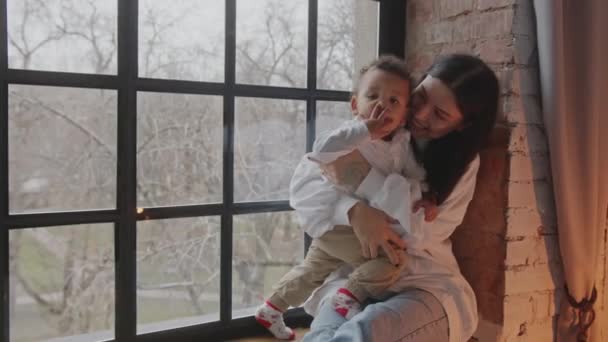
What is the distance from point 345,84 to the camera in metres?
1.50

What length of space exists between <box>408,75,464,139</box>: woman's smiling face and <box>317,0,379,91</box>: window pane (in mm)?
316

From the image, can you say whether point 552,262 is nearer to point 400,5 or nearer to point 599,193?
point 599,193

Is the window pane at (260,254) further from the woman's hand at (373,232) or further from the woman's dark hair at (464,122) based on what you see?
the woman's dark hair at (464,122)

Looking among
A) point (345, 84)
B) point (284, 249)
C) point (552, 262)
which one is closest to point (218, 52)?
point (345, 84)

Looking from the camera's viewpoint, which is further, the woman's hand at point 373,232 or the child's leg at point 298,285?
the child's leg at point 298,285

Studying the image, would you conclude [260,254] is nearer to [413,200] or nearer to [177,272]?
[177,272]

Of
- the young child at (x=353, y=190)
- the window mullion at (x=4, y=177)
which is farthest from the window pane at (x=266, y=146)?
the window mullion at (x=4, y=177)

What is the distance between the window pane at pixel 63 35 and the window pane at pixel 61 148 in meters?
0.06

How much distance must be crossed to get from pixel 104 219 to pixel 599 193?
119cm

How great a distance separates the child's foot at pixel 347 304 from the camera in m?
1.16

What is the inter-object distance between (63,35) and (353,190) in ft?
2.36

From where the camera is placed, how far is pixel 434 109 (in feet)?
3.94

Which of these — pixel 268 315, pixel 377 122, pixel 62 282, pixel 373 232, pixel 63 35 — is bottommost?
pixel 268 315

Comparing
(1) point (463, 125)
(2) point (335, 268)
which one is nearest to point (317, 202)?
(2) point (335, 268)
